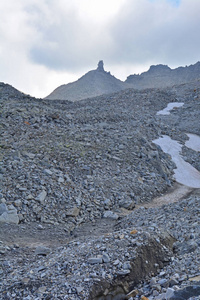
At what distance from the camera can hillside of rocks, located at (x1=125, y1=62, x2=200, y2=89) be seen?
412 ft

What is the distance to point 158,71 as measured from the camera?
490 feet

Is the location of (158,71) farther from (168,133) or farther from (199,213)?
(199,213)

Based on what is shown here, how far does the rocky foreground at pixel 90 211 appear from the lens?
265 inches

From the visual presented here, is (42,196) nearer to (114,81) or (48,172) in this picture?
(48,172)

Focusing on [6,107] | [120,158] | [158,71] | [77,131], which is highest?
[158,71]

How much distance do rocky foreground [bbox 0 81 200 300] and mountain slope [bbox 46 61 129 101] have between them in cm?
6837

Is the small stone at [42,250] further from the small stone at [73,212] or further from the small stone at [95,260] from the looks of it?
the small stone at [73,212]

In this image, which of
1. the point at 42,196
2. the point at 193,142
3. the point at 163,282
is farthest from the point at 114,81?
the point at 163,282

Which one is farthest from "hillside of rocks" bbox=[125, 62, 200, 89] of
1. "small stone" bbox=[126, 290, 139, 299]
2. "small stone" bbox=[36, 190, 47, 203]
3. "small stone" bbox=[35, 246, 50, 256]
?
"small stone" bbox=[126, 290, 139, 299]

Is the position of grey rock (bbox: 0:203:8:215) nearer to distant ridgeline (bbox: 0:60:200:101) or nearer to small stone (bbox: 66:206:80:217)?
small stone (bbox: 66:206:80:217)

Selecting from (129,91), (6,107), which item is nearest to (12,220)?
(6,107)

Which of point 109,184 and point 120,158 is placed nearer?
point 109,184

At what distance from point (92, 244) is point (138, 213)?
583 cm

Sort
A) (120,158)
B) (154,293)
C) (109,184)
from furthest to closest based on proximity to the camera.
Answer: (120,158) → (109,184) → (154,293)
